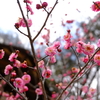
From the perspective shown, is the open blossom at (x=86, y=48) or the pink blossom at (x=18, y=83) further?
the pink blossom at (x=18, y=83)

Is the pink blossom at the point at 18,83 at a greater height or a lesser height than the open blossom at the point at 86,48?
lesser

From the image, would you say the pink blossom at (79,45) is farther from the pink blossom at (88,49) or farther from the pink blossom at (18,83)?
Answer: the pink blossom at (18,83)

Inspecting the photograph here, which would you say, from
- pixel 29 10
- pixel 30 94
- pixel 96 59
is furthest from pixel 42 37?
pixel 96 59

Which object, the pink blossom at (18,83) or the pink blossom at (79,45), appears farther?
the pink blossom at (18,83)

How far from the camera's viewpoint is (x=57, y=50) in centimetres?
207

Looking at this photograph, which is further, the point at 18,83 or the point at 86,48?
the point at 18,83

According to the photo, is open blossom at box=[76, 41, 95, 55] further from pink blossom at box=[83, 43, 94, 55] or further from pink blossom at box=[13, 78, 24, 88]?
pink blossom at box=[13, 78, 24, 88]

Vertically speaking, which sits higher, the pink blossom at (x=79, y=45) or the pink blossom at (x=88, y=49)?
the pink blossom at (x=79, y=45)

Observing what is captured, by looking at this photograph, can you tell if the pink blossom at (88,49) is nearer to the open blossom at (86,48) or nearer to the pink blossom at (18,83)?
the open blossom at (86,48)

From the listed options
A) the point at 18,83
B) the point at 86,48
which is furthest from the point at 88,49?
the point at 18,83

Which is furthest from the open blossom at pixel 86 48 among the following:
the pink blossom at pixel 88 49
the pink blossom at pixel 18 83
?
the pink blossom at pixel 18 83

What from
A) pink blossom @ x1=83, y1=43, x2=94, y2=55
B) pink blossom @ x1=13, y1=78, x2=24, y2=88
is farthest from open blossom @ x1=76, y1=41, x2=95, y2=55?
pink blossom @ x1=13, y1=78, x2=24, y2=88

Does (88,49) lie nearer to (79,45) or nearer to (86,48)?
(86,48)

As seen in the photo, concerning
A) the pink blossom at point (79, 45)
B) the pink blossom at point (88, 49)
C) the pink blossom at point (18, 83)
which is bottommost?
the pink blossom at point (18, 83)
